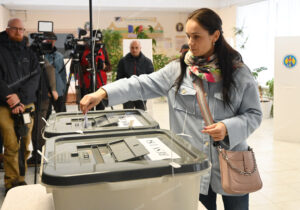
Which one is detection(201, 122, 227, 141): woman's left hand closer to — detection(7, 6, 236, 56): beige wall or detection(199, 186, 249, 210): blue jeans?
detection(199, 186, 249, 210): blue jeans

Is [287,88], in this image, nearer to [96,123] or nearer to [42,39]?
[42,39]

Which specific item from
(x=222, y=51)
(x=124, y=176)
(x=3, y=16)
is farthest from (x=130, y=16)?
(x=124, y=176)

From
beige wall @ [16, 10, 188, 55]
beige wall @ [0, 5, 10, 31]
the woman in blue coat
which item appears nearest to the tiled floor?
the woman in blue coat

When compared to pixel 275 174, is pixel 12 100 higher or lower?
higher

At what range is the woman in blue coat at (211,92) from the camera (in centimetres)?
112

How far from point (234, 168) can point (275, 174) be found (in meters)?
2.03

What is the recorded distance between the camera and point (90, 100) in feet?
3.61

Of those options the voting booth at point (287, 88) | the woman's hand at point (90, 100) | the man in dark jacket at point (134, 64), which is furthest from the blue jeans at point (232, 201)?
the voting booth at point (287, 88)

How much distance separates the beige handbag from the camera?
1.14m

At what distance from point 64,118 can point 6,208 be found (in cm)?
55

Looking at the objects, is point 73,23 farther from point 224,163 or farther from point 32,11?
point 224,163

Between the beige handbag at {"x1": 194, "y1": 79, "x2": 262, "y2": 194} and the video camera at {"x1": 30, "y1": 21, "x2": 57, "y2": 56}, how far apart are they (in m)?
1.62

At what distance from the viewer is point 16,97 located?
2322 millimetres

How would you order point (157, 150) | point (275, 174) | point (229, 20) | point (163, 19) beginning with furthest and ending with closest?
point (163, 19), point (229, 20), point (275, 174), point (157, 150)
